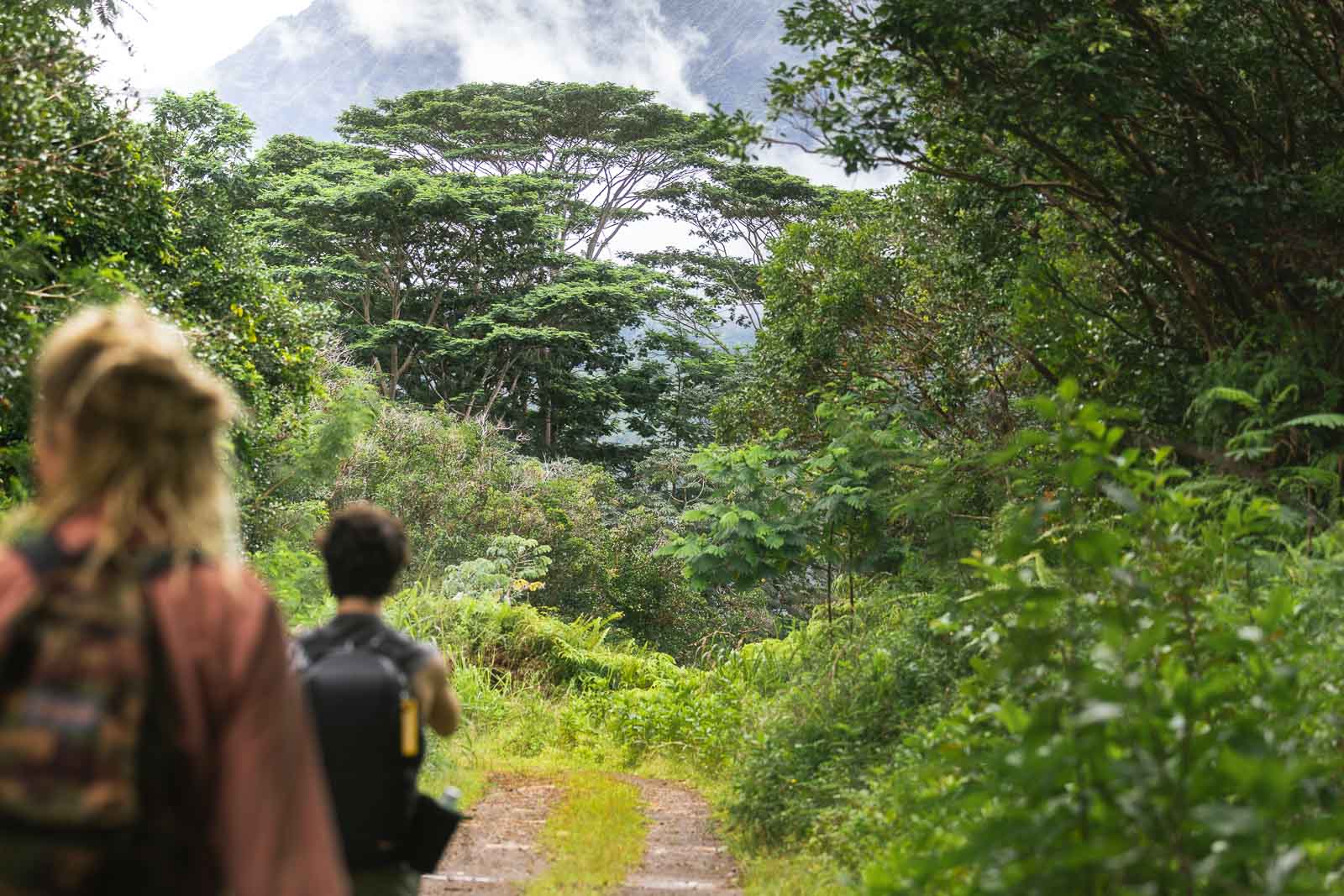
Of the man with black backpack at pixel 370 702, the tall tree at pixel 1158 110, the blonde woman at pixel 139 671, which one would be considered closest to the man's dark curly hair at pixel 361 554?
the man with black backpack at pixel 370 702

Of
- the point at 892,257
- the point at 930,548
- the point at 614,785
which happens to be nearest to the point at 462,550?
the point at 892,257

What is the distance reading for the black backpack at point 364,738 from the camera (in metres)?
2.67

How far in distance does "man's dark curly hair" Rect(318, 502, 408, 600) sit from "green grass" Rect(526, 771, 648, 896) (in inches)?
144

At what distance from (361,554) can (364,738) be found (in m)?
0.40

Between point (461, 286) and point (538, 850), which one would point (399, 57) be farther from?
point (538, 850)

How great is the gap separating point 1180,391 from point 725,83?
1827 inches

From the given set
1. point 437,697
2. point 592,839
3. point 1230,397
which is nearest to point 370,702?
point 437,697

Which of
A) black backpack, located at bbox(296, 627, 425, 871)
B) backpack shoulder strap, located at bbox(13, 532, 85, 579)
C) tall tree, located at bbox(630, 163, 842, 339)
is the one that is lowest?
black backpack, located at bbox(296, 627, 425, 871)

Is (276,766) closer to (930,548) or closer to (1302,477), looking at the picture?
(1302,477)

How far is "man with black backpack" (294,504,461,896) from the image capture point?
105 inches

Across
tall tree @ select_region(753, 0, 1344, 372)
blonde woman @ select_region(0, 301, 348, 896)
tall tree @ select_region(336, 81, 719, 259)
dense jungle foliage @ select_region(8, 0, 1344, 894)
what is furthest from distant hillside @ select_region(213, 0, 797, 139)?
blonde woman @ select_region(0, 301, 348, 896)

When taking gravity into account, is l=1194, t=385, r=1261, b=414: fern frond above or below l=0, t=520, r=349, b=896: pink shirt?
above

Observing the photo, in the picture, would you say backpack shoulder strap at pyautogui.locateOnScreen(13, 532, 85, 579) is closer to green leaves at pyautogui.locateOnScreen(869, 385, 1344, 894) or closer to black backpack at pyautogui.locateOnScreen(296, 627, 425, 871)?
black backpack at pyautogui.locateOnScreen(296, 627, 425, 871)

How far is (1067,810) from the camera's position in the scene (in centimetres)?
235
